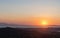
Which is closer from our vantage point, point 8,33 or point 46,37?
point 46,37

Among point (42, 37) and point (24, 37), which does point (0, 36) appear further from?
point (42, 37)

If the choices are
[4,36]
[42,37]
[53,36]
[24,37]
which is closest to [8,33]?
[4,36]

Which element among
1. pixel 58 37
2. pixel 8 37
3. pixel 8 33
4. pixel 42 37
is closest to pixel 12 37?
pixel 8 37

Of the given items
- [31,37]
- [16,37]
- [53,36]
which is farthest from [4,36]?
[53,36]

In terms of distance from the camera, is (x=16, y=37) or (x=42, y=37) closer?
(x=16, y=37)

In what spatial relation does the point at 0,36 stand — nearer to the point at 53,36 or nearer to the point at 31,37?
the point at 31,37

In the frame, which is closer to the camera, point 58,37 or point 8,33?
point 58,37

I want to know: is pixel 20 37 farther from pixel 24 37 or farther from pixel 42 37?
pixel 42 37

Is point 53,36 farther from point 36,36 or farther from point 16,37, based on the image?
point 16,37
